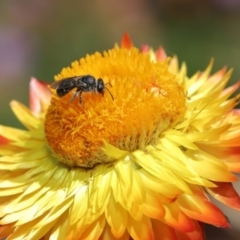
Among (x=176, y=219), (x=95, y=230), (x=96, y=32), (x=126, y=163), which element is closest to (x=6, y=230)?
(x=95, y=230)

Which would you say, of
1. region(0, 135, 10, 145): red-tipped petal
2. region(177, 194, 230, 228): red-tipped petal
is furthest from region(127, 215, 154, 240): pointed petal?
region(0, 135, 10, 145): red-tipped petal

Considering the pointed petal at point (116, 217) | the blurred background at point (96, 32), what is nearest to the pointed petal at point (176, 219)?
the pointed petal at point (116, 217)

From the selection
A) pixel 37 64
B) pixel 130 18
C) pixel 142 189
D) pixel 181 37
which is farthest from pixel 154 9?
pixel 142 189

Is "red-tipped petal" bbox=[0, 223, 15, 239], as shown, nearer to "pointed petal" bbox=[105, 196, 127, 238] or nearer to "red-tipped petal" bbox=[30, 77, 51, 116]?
"pointed petal" bbox=[105, 196, 127, 238]

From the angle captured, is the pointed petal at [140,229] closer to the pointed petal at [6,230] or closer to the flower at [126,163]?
the flower at [126,163]

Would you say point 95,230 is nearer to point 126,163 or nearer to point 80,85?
point 126,163
